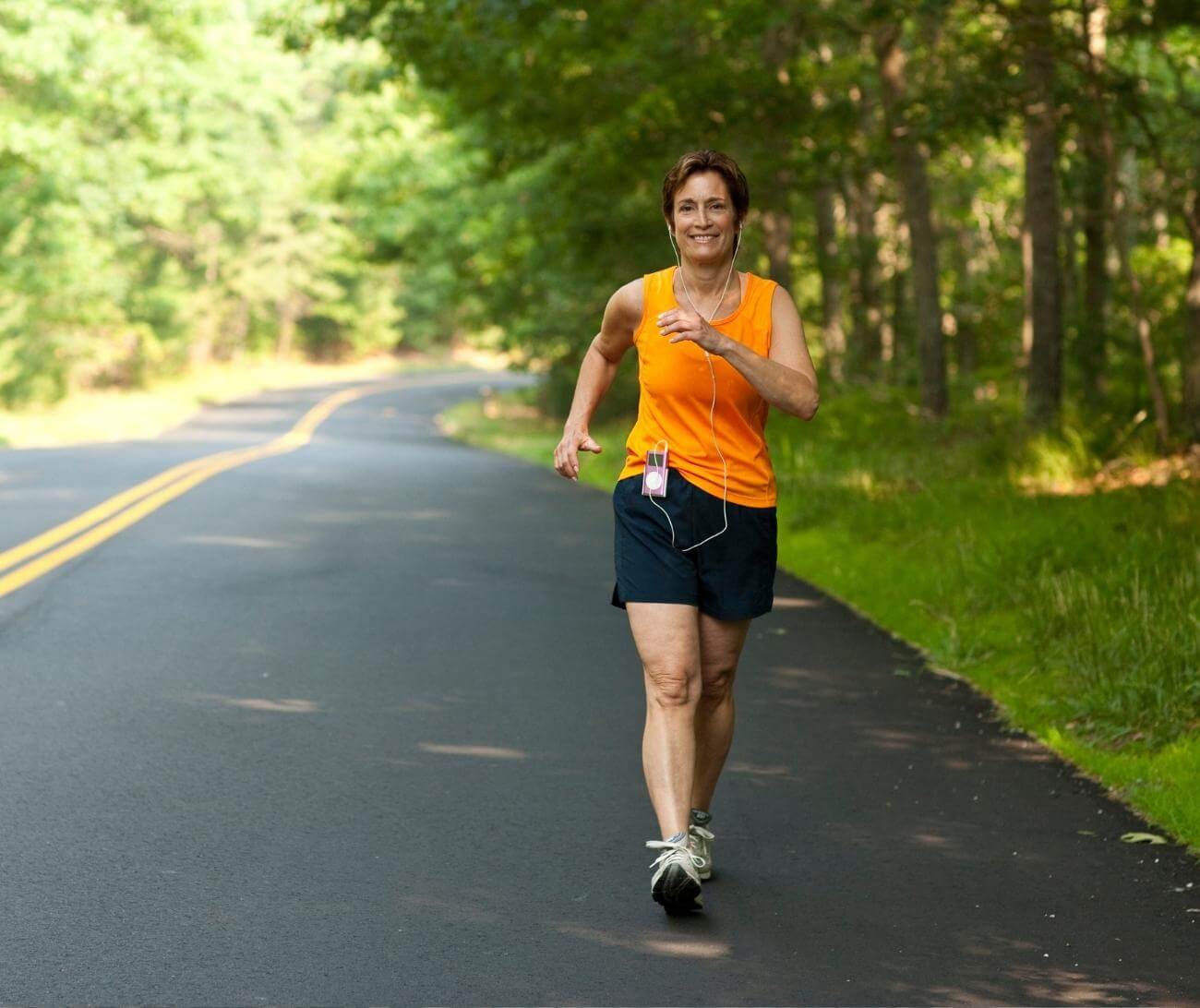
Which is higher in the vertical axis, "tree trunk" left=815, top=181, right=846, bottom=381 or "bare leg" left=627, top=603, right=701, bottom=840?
"tree trunk" left=815, top=181, right=846, bottom=381

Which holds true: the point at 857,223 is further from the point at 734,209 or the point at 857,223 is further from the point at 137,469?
the point at 734,209

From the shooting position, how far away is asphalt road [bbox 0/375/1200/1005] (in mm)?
4406

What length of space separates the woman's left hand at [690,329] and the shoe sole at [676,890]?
1382mm

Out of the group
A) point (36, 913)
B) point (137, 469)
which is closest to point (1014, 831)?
point (36, 913)

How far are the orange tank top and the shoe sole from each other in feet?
3.40

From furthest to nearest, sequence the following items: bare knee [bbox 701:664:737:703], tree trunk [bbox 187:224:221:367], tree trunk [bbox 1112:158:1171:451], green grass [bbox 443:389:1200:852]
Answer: tree trunk [bbox 187:224:221:367] < tree trunk [bbox 1112:158:1171:451] < green grass [bbox 443:389:1200:852] < bare knee [bbox 701:664:737:703]

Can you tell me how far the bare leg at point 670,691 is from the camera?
495 centimetres

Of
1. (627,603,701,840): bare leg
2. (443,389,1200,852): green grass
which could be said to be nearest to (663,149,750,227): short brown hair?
(627,603,701,840): bare leg

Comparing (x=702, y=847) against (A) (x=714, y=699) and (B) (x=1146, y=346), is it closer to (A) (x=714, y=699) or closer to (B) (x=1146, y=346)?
(A) (x=714, y=699)

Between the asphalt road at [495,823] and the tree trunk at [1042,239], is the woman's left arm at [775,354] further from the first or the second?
the tree trunk at [1042,239]

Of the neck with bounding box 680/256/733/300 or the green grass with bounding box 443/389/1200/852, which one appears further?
the green grass with bounding box 443/389/1200/852

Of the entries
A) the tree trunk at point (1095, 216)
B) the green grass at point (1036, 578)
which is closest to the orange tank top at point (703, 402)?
the green grass at point (1036, 578)

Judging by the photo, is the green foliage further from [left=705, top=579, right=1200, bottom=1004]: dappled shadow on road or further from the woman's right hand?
the woman's right hand

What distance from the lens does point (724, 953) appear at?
455 centimetres
